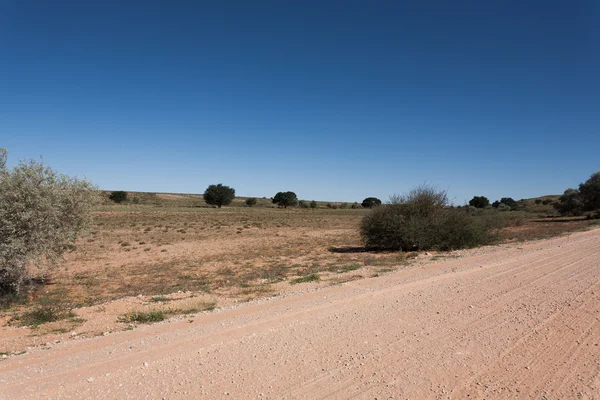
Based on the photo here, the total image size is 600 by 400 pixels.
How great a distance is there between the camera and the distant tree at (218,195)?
9988 centimetres

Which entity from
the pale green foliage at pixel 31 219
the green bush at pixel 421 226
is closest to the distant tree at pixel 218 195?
the green bush at pixel 421 226

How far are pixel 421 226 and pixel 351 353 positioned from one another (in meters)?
15.8

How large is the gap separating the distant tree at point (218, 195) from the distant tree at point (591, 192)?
75156mm

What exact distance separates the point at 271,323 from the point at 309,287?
4.09m

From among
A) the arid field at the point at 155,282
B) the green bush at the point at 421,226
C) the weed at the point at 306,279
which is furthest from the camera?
the green bush at the point at 421,226

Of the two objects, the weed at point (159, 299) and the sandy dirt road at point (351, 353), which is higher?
the sandy dirt road at point (351, 353)

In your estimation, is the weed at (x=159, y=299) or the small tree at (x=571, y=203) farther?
the small tree at (x=571, y=203)

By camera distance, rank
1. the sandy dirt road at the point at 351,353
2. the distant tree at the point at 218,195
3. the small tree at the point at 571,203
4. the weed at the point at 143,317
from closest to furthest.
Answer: the sandy dirt road at the point at 351,353 < the weed at the point at 143,317 < the small tree at the point at 571,203 < the distant tree at the point at 218,195

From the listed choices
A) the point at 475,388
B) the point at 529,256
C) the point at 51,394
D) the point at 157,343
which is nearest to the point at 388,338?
the point at 475,388

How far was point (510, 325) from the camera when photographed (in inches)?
250

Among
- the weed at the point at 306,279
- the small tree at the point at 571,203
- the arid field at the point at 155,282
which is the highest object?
the small tree at the point at 571,203

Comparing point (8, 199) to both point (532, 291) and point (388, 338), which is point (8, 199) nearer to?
point (388, 338)

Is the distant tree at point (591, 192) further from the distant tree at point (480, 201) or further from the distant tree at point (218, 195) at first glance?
the distant tree at point (218, 195)

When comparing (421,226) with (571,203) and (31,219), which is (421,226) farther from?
(571,203)
